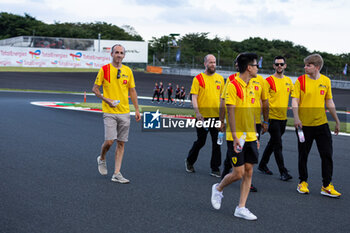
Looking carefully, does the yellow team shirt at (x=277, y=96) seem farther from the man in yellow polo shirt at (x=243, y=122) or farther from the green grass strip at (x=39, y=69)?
the green grass strip at (x=39, y=69)

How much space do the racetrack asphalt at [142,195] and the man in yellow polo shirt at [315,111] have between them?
380 millimetres

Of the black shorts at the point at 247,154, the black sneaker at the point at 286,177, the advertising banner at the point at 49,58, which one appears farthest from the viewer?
the advertising banner at the point at 49,58

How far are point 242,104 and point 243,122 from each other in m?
0.22

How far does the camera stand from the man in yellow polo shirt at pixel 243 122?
4430 millimetres

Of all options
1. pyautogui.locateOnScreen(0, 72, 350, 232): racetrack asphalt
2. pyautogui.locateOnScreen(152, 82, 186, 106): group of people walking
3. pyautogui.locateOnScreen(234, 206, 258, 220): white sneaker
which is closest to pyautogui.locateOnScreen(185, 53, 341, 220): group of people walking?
pyautogui.locateOnScreen(234, 206, 258, 220): white sneaker

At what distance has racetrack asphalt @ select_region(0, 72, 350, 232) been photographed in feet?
14.0

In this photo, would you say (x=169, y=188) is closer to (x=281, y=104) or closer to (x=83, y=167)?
(x=83, y=167)

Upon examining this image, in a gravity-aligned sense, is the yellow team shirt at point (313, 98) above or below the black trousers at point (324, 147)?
above

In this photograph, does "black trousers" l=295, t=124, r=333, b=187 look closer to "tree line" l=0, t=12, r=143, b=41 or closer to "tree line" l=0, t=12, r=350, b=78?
"tree line" l=0, t=12, r=350, b=78

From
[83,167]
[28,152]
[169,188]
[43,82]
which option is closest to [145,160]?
[83,167]

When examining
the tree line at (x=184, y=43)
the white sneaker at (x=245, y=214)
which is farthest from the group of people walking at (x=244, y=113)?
the tree line at (x=184, y=43)

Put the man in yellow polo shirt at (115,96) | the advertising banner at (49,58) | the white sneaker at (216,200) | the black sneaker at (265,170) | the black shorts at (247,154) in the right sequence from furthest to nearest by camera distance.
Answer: the advertising banner at (49,58)
the black sneaker at (265,170)
the man in yellow polo shirt at (115,96)
the white sneaker at (216,200)
the black shorts at (247,154)

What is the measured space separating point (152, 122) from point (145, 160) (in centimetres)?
663

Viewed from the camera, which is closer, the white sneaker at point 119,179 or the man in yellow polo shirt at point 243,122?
the man in yellow polo shirt at point 243,122
